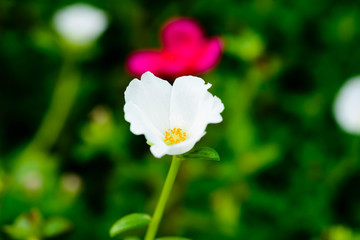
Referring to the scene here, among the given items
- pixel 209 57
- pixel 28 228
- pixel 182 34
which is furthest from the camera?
pixel 182 34

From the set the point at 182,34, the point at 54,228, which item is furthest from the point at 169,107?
the point at 182,34

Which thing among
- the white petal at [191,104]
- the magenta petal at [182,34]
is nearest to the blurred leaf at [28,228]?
the white petal at [191,104]

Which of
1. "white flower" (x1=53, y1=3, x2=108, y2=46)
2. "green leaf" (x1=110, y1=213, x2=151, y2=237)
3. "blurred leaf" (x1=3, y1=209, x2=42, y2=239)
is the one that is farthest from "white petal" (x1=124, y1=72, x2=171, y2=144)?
"white flower" (x1=53, y1=3, x2=108, y2=46)

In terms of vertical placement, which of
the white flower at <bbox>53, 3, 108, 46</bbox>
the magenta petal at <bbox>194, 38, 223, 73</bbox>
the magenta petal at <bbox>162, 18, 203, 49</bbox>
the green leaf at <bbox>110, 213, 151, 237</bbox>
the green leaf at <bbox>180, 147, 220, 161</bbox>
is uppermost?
the white flower at <bbox>53, 3, 108, 46</bbox>

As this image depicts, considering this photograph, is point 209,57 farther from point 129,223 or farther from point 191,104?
point 129,223

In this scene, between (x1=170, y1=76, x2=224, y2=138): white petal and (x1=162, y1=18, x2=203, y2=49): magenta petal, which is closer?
(x1=170, y1=76, x2=224, y2=138): white petal

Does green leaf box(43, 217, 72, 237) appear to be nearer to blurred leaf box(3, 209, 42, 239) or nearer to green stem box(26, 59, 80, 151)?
blurred leaf box(3, 209, 42, 239)
